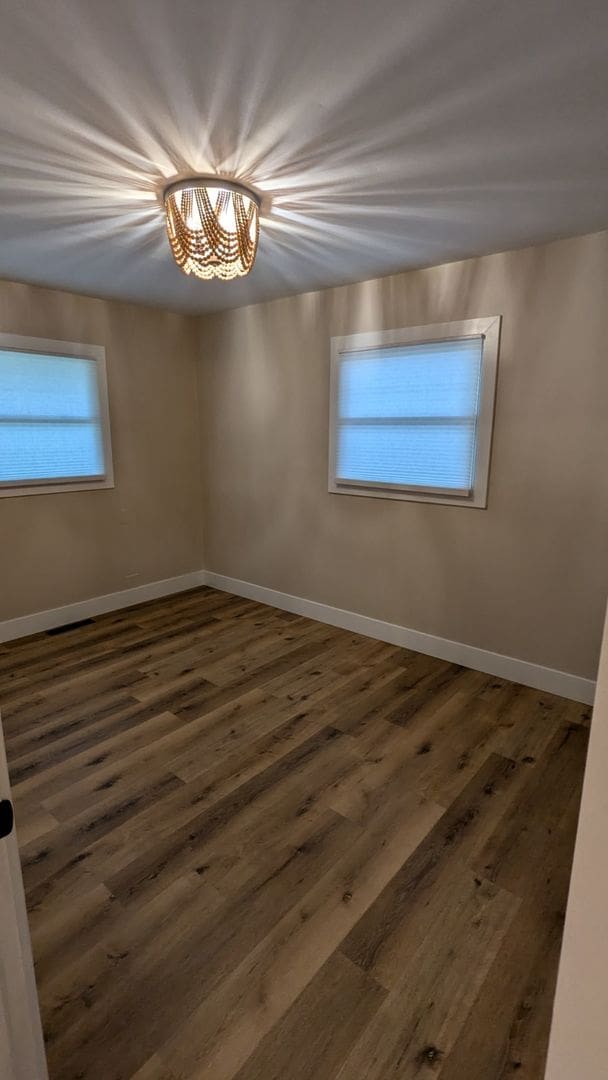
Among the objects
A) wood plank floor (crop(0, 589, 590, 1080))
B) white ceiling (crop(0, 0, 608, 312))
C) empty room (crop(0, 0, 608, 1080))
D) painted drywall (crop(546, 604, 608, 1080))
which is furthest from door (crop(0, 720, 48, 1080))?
white ceiling (crop(0, 0, 608, 312))

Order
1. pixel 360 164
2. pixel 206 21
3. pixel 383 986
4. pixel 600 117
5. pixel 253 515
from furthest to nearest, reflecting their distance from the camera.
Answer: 1. pixel 253 515
2. pixel 360 164
3. pixel 600 117
4. pixel 383 986
5. pixel 206 21

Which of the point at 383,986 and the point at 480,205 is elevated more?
the point at 480,205

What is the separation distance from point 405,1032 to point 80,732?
6.26ft

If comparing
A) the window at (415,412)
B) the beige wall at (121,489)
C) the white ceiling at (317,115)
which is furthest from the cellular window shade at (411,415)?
the beige wall at (121,489)

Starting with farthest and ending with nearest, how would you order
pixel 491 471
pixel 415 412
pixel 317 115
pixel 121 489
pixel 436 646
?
pixel 121 489 → pixel 436 646 → pixel 415 412 → pixel 491 471 → pixel 317 115

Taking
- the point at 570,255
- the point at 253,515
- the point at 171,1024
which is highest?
the point at 570,255

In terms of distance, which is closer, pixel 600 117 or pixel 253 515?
pixel 600 117

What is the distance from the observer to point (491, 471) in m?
2.94

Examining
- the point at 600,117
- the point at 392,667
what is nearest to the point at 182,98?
the point at 600,117

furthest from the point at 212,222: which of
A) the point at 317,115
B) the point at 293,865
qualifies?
the point at 293,865

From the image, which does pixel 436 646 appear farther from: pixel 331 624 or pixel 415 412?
pixel 415 412

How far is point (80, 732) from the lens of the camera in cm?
255

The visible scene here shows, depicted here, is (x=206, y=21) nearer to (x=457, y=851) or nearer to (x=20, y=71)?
(x=20, y=71)

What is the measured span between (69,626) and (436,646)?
2739 millimetres
